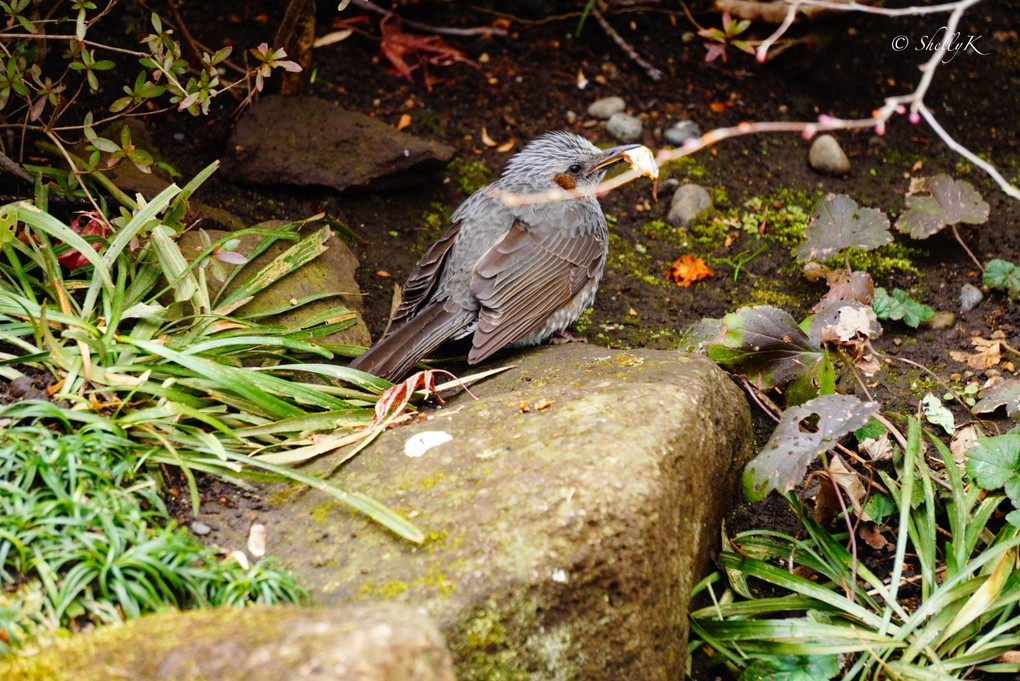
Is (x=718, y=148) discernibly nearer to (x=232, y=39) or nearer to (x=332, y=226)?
(x=332, y=226)

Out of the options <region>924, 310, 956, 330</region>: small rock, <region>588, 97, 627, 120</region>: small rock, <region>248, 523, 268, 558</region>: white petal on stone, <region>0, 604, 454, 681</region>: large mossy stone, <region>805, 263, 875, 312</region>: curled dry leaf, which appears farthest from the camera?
<region>588, 97, 627, 120</region>: small rock

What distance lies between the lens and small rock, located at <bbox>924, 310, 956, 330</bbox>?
4898 millimetres

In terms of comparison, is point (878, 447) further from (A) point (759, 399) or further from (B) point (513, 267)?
(B) point (513, 267)

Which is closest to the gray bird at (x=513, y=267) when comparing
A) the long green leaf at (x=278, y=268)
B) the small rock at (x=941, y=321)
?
the long green leaf at (x=278, y=268)

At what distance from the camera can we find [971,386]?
14.5ft

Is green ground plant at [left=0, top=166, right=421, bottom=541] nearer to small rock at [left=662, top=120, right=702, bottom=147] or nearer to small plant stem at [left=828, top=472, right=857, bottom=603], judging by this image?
small plant stem at [left=828, top=472, right=857, bottom=603]

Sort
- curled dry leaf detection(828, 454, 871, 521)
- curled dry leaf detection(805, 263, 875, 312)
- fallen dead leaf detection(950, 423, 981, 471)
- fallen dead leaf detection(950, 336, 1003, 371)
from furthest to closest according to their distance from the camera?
curled dry leaf detection(805, 263, 875, 312), fallen dead leaf detection(950, 336, 1003, 371), fallen dead leaf detection(950, 423, 981, 471), curled dry leaf detection(828, 454, 871, 521)

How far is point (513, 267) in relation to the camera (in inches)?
184

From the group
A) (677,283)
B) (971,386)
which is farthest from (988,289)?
(677,283)

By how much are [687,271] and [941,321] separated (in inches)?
54.2

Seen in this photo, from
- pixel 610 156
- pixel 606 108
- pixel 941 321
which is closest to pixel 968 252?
pixel 941 321

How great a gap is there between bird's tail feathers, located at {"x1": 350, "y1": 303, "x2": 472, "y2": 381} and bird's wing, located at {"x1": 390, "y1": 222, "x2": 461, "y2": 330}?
153 mm

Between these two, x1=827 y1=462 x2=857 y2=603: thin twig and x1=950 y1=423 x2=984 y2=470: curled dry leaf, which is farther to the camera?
x1=950 y1=423 x2=984 y2=470: curled dry leaf

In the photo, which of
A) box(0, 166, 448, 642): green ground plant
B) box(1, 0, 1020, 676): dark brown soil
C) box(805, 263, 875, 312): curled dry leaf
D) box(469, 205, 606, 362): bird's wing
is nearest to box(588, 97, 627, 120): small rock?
box(1, 0, 1020, 676): dark brown soil
